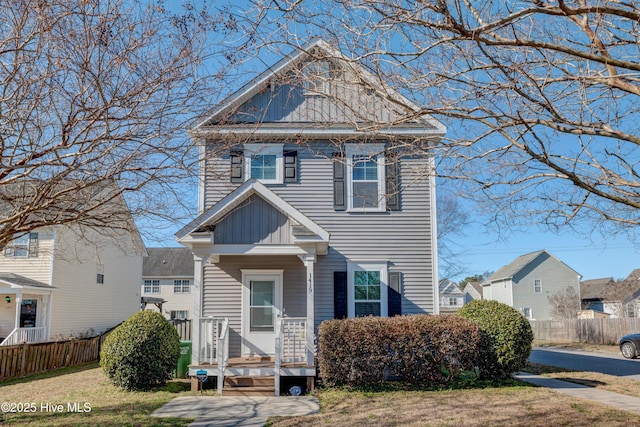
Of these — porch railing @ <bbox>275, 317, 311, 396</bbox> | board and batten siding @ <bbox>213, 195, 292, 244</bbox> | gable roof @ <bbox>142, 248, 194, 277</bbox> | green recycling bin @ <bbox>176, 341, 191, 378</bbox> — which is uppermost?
gable roof @ <bbox>142, 248, 194, 277</bbox>

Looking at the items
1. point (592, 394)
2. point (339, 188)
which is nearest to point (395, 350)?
point (592, 394)

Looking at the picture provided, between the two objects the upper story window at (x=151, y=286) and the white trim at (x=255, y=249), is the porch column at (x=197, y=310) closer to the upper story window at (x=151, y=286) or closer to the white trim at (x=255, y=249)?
the white trim at (x=255, y=249)

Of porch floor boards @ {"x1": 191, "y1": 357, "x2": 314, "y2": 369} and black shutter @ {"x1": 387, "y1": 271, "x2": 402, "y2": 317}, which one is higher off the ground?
A: black shutter @ {"x1": 387, "y1": 271, "x2": 402, "y2": 317}

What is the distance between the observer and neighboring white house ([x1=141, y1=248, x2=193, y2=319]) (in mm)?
38125

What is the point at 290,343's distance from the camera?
11156 millimetres

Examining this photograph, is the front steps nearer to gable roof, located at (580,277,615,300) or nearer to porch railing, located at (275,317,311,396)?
porch railing, located at (275,317,311,396)

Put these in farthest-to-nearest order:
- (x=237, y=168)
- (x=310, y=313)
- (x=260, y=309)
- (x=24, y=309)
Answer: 1. (x=24, y=309)
2. (x=237, y=168)
3. (x=260, y=309)
4. (x=310, y=313)

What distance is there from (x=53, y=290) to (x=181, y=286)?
1921cm

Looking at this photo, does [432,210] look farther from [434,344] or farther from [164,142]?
[164,142]

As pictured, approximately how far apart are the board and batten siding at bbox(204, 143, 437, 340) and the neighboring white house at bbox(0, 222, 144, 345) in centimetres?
766

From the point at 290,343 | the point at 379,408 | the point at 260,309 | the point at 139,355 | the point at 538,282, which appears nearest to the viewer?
the point at 379,408

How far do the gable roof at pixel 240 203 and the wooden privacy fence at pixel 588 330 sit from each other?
23.2 m

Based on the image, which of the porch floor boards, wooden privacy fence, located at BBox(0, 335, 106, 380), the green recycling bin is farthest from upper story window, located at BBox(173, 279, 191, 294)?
the porch floor boards

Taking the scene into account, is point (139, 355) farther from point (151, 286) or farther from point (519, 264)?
point (519, 264)
